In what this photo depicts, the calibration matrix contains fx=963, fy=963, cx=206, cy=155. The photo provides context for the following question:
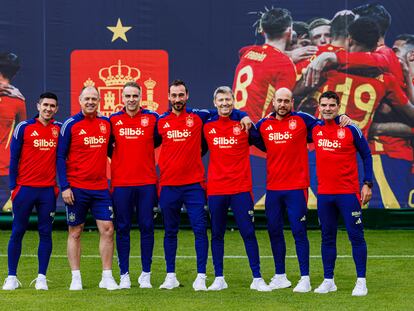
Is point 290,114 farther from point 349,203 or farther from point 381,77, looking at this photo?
point 381,77

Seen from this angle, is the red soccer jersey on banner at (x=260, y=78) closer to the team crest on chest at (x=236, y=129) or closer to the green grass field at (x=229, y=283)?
the green grass field at (x=229, y=283)

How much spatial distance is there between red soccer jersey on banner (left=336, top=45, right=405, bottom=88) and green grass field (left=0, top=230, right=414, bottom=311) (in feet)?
7.46

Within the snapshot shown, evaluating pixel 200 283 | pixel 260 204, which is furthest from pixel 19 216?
pixel 260 204

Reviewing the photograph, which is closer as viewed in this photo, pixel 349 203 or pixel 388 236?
pixel 349 203

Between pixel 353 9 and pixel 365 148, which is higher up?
pixel 353 9

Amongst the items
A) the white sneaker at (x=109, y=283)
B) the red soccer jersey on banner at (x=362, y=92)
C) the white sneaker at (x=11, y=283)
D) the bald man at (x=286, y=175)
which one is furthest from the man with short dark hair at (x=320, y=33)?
the white sneaker at (x=11, y=283)

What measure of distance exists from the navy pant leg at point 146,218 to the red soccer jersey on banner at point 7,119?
4.94 m

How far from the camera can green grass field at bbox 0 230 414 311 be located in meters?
7.67

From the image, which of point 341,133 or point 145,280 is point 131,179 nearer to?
point 145,280

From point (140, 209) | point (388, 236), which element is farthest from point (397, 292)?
point (388, 236)

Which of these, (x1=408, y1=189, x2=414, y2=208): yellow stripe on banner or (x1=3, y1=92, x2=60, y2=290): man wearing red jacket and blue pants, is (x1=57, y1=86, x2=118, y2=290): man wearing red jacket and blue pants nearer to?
(x1=3, y1=92, x2=60, y2=290): man wearing red jacket and blue pants

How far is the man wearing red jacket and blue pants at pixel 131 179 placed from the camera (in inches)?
342

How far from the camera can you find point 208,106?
1330 cm

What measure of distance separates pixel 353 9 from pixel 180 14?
2375mm
